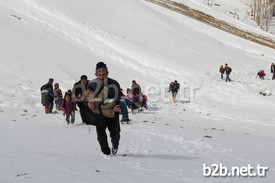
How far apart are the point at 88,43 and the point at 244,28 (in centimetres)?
4077

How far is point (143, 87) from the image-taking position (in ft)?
85.1

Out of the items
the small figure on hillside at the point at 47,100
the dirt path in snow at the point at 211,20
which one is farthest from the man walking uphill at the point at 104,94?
the dirt path in snow at the point at 211,20

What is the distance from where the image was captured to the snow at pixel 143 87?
663 centimetres

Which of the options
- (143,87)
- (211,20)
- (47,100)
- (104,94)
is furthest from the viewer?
(211,20)

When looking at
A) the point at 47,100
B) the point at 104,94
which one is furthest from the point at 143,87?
the point at 104,94

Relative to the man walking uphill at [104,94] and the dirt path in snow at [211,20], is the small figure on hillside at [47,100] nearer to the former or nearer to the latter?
the man walking uphill at [104,94]

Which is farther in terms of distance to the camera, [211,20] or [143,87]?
[211,20]

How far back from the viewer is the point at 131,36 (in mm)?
36688

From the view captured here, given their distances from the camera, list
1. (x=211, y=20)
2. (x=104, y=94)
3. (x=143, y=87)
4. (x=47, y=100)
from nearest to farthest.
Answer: (x=104, y=94), (x=47, y=100), (x=143, y=87), (x=211, y=20)

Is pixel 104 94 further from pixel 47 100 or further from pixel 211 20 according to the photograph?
pixel 211 20

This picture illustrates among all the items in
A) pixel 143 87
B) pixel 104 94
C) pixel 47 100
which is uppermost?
pixel 143 87

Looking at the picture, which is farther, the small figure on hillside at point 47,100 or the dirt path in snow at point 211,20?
the dirt path in snow at point 211,20

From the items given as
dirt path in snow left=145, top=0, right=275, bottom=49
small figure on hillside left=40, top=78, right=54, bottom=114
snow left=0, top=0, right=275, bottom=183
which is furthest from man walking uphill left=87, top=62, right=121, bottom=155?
dirt path in snow left=145, top=0, right=275, bottom=49

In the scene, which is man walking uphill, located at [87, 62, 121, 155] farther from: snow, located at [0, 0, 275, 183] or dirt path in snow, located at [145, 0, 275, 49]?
dirt path in snow, located at [145, 0, 275, 49]
